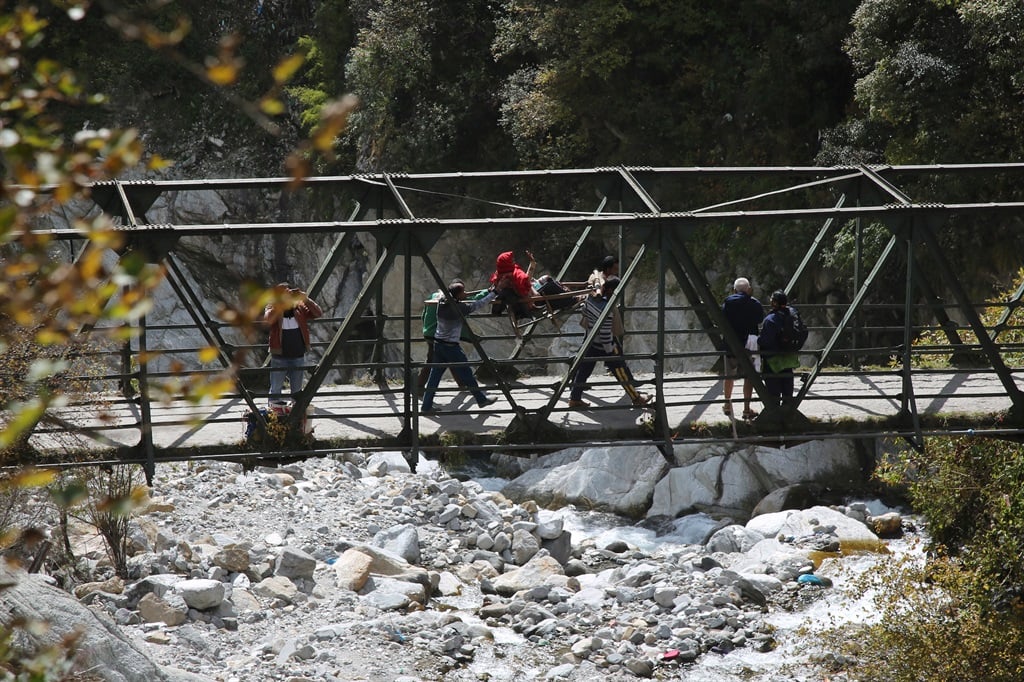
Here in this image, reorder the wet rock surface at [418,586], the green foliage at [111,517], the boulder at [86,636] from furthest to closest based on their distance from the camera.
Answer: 1. the green foliage at [111,517]
2. the wet rock surface at [418,586]
3. the boulder at [86,636]

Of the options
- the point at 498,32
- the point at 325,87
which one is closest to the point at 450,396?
the point at 498,32

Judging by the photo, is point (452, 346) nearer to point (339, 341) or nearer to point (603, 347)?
point (603, 347)

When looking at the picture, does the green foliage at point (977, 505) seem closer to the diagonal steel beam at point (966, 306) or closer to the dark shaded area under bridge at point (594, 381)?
the dark shaded area under bridge at point (594, 381)

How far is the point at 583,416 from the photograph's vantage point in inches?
478

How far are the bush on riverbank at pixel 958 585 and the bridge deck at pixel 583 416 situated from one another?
4.13 ft

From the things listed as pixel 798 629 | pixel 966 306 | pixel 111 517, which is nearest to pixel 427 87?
pixel 111 517

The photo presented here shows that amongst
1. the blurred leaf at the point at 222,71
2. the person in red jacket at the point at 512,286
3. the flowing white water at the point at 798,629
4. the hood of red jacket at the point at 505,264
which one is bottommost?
the flowing white water at the point at 798,629

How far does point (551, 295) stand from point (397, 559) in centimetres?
648

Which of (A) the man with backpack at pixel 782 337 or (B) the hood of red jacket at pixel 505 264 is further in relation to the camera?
(B) the hood of red jacket at pixel 505 264

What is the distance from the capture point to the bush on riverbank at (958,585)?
516 inches

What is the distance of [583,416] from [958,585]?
5422 mm

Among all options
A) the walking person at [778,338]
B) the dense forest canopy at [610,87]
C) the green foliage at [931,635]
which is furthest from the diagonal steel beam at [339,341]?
the dense forest canopy at [610,87]

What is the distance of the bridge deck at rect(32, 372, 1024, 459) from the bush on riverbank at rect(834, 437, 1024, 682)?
1.26 m

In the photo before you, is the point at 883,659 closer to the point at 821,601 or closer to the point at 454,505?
the point at 821,601
